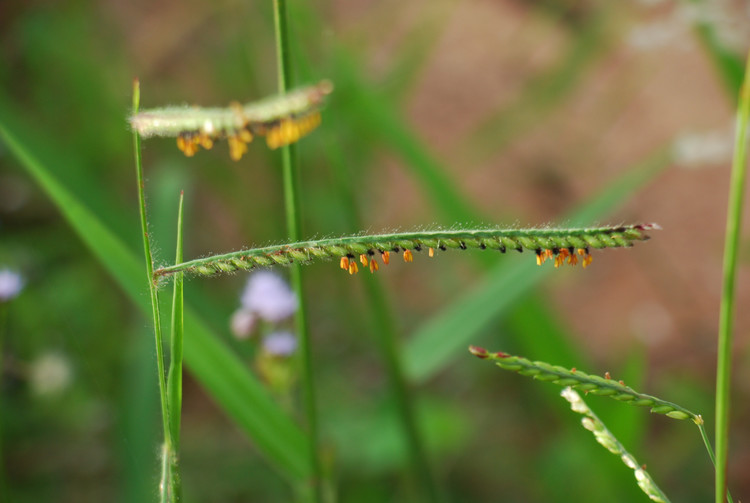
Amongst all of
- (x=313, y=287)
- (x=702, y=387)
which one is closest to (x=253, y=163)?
(x=313, y=287)

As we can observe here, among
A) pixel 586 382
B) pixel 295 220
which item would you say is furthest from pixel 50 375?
pixel 586 382

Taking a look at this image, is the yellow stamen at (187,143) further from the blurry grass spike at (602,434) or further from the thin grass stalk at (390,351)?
the thin grass stalk at (390,351)

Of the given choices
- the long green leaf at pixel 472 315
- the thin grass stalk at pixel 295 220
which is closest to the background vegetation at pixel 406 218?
the long green leaf at pixel 472 315

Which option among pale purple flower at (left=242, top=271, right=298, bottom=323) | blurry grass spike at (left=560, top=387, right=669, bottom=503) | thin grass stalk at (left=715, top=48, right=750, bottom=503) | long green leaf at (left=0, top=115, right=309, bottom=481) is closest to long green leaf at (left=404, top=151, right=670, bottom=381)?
pale purple flower at (left=242, top=271, right=298, bottom=323)

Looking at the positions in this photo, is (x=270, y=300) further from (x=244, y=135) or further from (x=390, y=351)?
(x=244, y=135)

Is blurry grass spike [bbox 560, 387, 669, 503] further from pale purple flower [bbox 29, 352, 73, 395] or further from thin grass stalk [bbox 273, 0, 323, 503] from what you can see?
pale purple flower [bbox 29, 352, 73, 395]

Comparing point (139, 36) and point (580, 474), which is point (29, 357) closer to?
point (580, 474)
